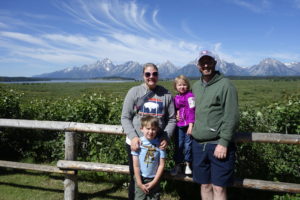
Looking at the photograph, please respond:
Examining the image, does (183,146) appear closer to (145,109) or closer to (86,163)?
(145,109)

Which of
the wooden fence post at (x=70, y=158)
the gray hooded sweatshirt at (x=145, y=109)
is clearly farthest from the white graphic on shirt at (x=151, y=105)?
the wooden fence post at (x=70, y=158)

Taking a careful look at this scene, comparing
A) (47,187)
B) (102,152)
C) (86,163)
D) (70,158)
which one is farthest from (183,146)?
(47,187)

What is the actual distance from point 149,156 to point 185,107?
33.7 inches

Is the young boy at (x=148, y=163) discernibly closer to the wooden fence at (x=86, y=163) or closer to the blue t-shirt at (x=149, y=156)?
the blue t-shirt at (x=149, y=156)

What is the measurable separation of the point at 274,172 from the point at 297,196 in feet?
2.61

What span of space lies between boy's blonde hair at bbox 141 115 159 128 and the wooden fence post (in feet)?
5.08

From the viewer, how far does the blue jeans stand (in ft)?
12.0

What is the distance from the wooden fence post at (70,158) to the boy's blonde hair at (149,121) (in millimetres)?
1548

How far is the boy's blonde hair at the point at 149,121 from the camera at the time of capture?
3.16 m

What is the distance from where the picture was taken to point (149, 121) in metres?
3.16

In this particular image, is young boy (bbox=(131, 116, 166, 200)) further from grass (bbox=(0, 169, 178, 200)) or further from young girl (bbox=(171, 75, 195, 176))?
grass (bbox=(0, 169, 178, 200))

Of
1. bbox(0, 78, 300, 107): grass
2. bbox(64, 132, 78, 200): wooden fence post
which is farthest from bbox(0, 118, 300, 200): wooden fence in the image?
bbox(0, 78, 300, 107): grass

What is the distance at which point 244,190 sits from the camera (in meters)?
4.62

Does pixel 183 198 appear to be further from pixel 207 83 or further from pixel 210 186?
pixel 207 83
